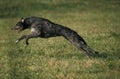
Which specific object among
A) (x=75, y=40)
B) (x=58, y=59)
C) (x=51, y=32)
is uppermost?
(x=51, y=32)

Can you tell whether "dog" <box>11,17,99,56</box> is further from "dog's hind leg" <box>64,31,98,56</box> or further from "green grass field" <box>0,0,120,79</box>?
"green grass field" <box>0,0,120,79</box>

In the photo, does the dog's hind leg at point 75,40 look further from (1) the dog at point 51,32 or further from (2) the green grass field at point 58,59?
(2) the green grass field at point 58,59

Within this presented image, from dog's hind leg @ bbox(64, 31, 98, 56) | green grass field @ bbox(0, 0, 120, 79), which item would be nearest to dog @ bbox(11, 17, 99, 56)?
dog's hind leg @ bbox(64, 31, 98, 56)

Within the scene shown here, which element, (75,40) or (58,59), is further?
(58,59)

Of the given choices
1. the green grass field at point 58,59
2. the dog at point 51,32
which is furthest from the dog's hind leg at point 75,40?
the green grass field at point 58,59

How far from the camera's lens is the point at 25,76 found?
11.8m

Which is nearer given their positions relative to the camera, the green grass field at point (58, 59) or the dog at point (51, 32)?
the green grass field at point (58, 59)

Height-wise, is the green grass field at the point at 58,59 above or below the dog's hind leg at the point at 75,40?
below

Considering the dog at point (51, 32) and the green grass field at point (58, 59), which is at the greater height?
the dog at point (51, 32)

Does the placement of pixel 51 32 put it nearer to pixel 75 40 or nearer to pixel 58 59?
pixel 75 40

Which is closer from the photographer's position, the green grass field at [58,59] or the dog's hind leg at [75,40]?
the green grass field at [58,59]

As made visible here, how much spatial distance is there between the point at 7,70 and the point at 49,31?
196cm

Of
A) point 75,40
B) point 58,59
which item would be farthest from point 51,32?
point 58,59

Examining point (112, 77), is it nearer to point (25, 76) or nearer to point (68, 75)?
point (68, 75)
